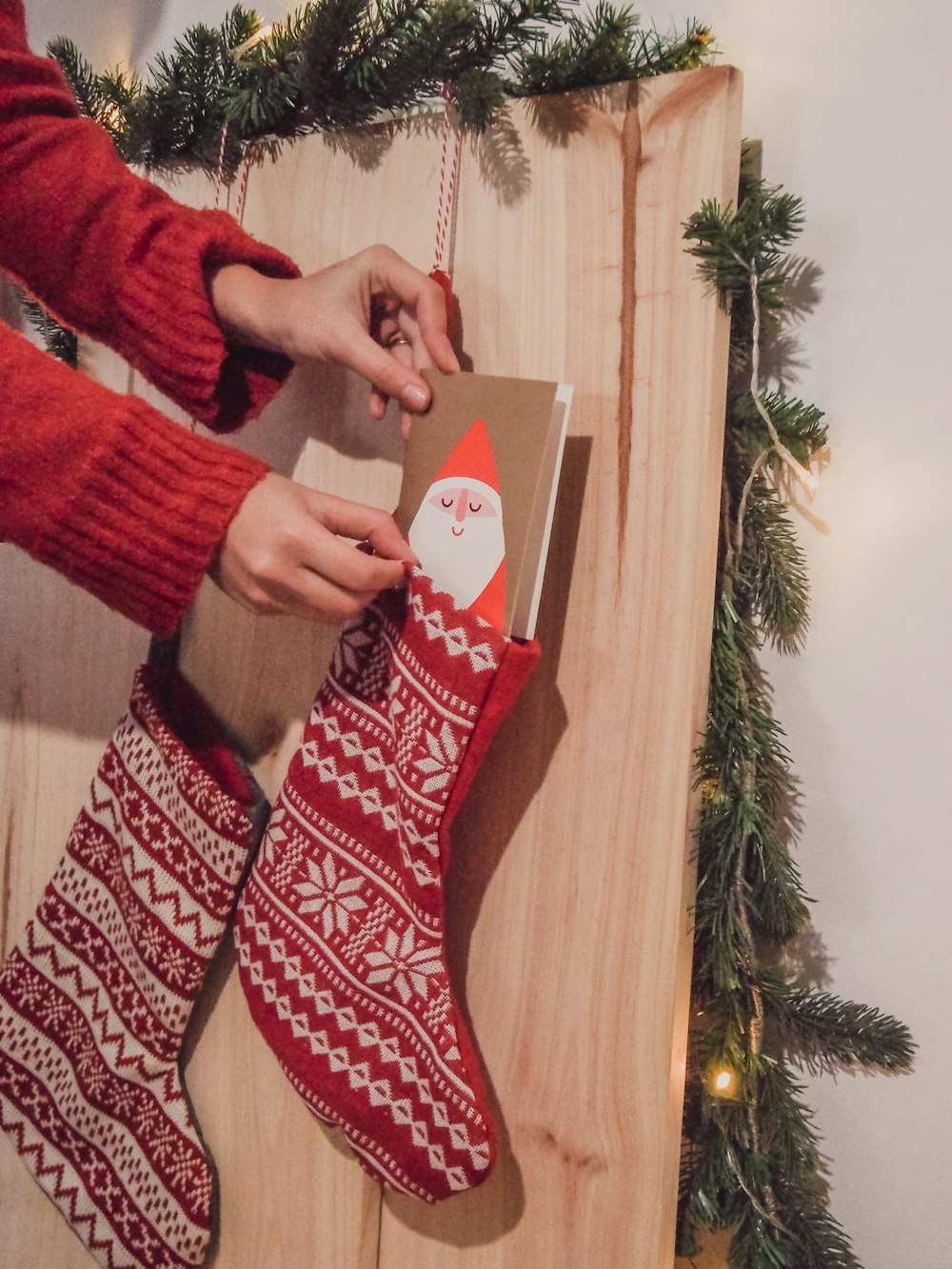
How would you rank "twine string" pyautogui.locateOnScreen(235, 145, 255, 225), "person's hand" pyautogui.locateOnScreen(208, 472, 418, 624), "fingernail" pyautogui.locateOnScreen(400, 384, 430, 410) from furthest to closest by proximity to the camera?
1. "twine string" pyautogui.locateOnScreen(235, 145, 255, 225)
2. "fingernail" pyautogui.locateOnScreen(400, 384, 430, 410)
3. "person's hand" pyautogui.locateOnScreen(208, 472, 418, 624)

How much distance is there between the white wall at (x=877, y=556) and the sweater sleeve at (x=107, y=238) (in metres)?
0.46

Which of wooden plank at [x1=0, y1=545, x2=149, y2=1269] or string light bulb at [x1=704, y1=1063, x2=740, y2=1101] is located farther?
wooden plank at [x1=0, y1=545, x2=149, y2=1269]

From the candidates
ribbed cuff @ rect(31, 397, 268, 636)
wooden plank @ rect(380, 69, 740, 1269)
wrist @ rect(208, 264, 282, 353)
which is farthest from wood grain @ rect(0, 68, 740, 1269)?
ribbed cuff @ rect(31, 397, 268, 636)

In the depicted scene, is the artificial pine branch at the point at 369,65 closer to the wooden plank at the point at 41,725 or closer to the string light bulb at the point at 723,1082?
the wooden plank at the point at 41,725

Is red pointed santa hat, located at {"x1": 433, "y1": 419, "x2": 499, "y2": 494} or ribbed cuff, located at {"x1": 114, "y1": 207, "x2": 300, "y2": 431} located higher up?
ribbed cuff, located at {"x1": 114, "y1": 207, "x2": 300, "y2": 431}

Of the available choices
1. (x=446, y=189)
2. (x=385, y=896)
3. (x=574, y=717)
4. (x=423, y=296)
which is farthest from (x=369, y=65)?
(x=385, y=896)

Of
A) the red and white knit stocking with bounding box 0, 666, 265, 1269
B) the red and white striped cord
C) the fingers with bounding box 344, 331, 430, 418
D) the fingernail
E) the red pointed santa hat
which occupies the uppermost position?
the red and white striped cord

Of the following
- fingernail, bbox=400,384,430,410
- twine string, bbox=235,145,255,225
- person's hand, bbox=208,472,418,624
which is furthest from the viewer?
twine string, bbox=235,145,255,225

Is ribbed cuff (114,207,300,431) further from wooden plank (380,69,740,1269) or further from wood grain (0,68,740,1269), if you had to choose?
wooden plank (380,69,740,1269)

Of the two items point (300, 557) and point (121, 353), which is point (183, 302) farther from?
point (300, 557)

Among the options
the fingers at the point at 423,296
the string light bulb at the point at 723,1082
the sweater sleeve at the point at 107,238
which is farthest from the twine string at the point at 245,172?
the string light bulb at the point at 723,1082

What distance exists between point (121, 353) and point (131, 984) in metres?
0.58

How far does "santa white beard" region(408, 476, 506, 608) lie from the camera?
23.8 inches

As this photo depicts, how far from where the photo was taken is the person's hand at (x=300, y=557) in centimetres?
55
